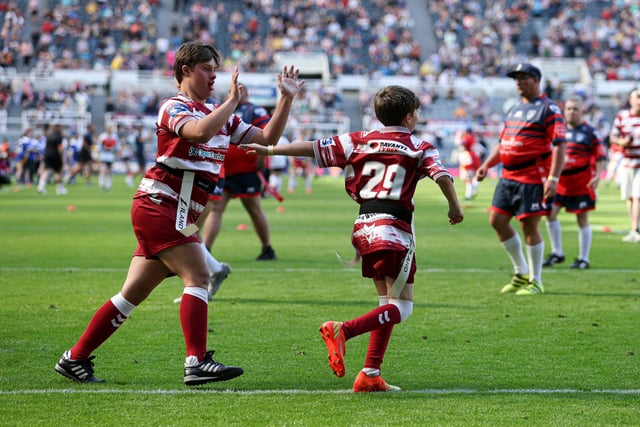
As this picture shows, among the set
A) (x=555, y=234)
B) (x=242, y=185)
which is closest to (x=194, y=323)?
(x=242, y=185)

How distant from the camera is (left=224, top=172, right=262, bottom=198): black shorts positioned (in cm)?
1148

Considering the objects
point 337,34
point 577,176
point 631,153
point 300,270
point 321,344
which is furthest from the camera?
point 337,34

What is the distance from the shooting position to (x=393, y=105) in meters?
5.75

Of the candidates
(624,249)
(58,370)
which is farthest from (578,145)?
(58,370)

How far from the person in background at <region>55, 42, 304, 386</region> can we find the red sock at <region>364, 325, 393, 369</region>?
75cm

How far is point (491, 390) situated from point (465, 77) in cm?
4602

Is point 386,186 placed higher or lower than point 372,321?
higher

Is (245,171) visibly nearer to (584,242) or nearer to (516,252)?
(516,252)

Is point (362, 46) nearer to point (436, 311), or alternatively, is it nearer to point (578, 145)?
point (578, 145)

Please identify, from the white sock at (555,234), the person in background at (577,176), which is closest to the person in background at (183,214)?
the white sock at (555,234)

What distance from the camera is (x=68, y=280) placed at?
413 inches

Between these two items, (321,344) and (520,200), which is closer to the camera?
(321,344)

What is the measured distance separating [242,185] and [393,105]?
234 inches

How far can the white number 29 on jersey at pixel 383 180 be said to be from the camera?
5.70 metres
